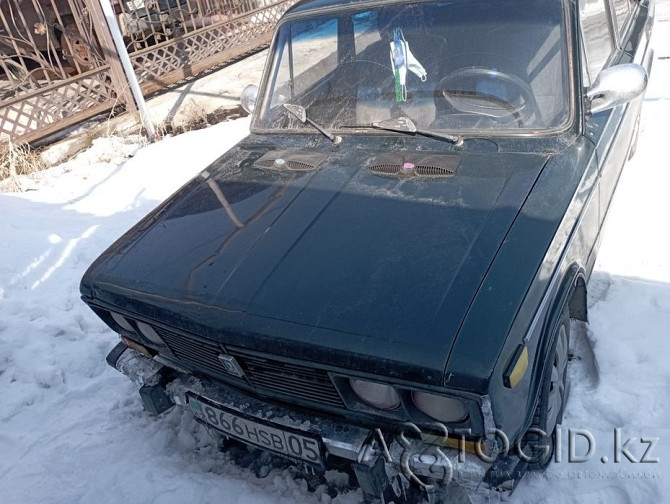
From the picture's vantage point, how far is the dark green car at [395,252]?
1.79 m

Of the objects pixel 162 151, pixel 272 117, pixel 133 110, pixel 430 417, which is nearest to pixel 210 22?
pixel 133 110

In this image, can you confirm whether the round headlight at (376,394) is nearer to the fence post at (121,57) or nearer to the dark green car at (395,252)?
the dark green car at (395,252)

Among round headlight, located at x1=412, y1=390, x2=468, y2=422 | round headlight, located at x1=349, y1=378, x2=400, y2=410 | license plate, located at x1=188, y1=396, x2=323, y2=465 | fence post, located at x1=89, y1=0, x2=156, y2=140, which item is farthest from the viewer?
fence post, located at x1=89, y1=0, x2=156, y2=140

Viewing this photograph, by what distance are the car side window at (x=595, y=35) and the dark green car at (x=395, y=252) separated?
0.13 feet

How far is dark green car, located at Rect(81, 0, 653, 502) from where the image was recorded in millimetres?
1794

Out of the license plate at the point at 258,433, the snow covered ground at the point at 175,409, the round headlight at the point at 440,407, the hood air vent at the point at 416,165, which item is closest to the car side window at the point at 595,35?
the hood air vent at the point at 416,165

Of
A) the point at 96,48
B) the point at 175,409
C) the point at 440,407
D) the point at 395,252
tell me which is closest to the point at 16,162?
the point at 96,48

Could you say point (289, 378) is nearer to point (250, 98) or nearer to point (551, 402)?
point (551, 402)

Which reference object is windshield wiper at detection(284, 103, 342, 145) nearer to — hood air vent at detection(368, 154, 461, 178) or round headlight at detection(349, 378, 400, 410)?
hood air vent at detection(368, 154, 461, 178)

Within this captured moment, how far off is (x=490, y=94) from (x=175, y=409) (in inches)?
89.0

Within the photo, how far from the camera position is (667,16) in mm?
7992

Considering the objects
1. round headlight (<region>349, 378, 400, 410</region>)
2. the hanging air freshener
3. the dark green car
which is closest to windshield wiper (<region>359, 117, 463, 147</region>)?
the dark green car

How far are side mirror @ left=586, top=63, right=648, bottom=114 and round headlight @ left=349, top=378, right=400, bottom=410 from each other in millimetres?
1612

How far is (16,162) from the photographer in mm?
6191
